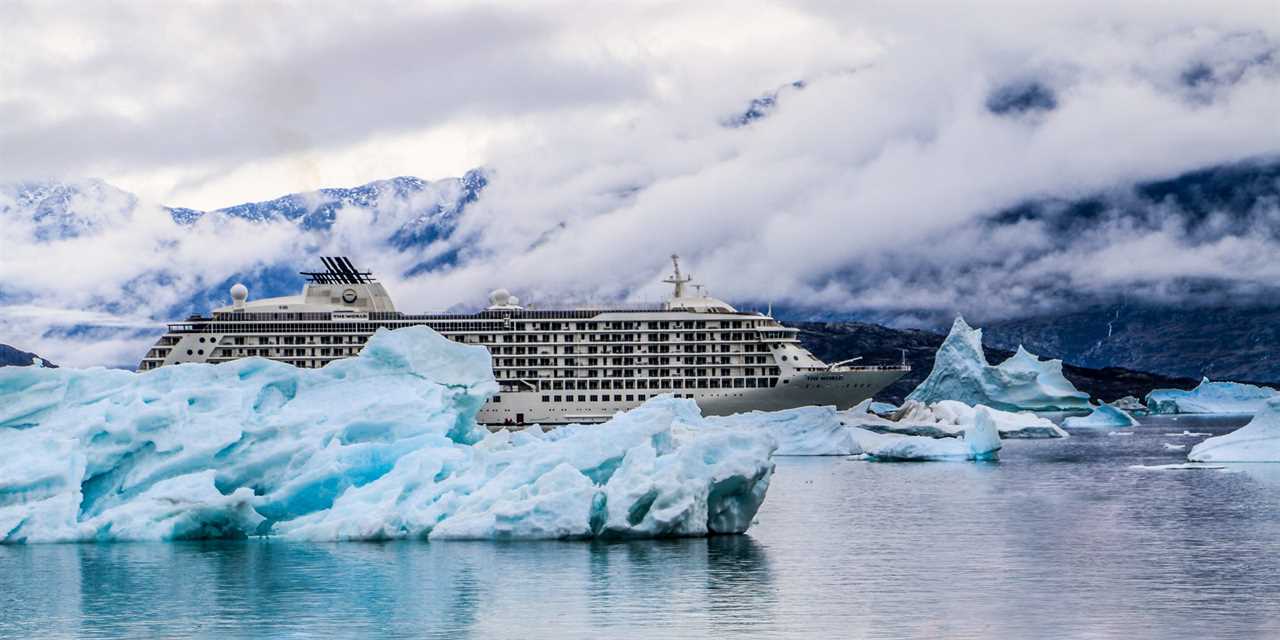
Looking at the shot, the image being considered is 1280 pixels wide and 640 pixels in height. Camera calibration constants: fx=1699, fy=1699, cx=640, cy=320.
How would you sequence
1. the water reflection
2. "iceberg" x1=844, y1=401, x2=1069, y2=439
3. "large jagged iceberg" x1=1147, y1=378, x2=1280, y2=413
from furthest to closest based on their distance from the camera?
"large jagged iceberg" x1=1147, y1=378, x2=1280, y2=413
"iceberg" x1=844, y1=401, x2=1069, y2=439
the water reflection

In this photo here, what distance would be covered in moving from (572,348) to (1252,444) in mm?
42605

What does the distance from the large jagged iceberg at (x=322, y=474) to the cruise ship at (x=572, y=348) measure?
177 ft

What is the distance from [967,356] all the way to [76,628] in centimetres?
7064

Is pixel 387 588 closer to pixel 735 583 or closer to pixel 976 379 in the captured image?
pixel 735 583

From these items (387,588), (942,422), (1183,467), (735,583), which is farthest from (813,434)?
(387,588)

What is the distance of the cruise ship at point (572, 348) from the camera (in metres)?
84.2

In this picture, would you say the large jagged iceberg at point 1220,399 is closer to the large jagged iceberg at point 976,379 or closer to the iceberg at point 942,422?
the large jagged iceberg at point 976,379

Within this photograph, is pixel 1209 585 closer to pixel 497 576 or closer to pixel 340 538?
pixel 497 576

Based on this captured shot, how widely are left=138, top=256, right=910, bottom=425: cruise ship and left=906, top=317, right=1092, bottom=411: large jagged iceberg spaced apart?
12.2 feet

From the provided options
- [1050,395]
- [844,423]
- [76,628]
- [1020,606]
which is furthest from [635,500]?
[1050,395]

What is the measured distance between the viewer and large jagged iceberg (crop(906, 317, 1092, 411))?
86688mm

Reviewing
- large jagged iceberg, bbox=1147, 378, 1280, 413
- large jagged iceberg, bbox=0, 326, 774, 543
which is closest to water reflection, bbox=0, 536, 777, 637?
large jagged iceberg, bbox=0, 326, 774, 543

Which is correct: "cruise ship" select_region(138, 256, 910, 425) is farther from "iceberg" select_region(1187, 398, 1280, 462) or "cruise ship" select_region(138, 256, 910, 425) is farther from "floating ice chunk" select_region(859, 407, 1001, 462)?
"iceberg" select_region(1187, 398, 1280, 462)

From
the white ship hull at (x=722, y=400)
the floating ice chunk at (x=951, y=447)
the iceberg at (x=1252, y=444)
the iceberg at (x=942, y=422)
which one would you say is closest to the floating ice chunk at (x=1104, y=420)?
the white ship hull at (x=722, y=400)
